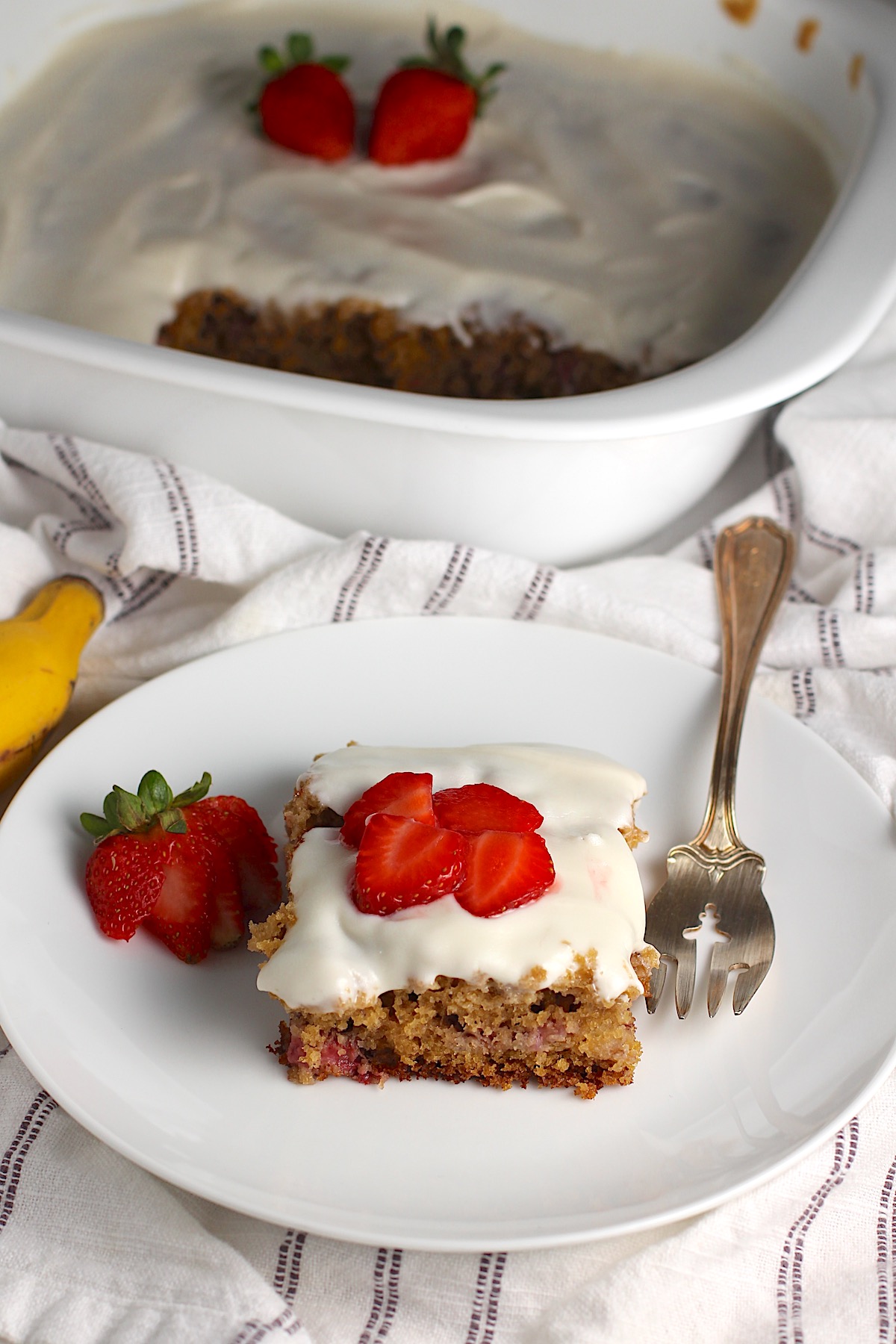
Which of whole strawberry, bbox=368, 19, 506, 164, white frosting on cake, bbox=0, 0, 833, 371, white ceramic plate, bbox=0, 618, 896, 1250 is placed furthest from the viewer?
whole strawberry, bbox=368, 19, 506, 164

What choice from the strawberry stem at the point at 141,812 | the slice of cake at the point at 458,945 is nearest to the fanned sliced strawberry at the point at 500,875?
the slice of cake at the point at 458,945

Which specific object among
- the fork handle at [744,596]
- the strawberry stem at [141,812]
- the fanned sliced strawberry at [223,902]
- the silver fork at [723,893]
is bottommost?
the fanned sliced strawberry at [223,902]

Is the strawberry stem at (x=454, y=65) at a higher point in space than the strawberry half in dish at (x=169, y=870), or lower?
higher

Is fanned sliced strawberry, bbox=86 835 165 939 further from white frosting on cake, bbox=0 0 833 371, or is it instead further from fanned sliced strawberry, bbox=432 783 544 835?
white frosting on cake, bbox=0 0 833 371

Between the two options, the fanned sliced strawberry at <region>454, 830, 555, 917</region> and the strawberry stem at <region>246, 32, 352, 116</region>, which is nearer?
the fanned sliced strawberry at <region>454, 830, 555, 917</region>

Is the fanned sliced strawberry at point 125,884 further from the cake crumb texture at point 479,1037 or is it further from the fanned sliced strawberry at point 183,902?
the cake crumb texture at point 479,1037

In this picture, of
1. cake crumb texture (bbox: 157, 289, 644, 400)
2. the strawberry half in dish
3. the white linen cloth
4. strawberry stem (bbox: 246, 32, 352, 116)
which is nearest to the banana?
the white linen cloth
